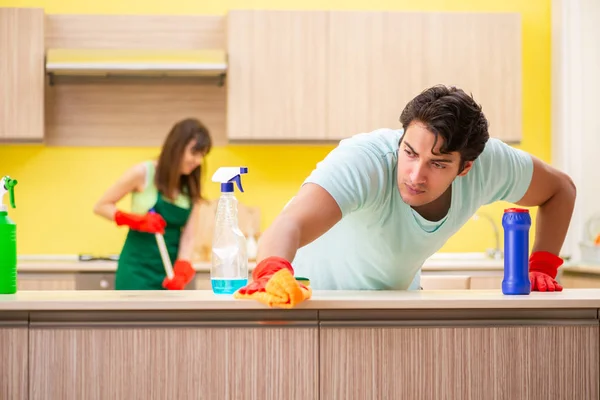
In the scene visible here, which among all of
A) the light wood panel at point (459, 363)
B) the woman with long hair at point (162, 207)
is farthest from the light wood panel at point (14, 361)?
the woman with long hair at point (162, 207)

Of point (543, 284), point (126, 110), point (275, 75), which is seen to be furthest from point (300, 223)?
point (126, 110)

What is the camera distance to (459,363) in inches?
69.0

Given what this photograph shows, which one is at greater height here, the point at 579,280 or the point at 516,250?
the point at 516,250

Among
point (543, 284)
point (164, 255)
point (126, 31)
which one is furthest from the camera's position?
point (126, 31)

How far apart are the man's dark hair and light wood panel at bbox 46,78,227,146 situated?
2.86m

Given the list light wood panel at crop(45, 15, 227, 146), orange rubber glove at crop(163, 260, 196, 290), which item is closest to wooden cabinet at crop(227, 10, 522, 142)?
light wood panel at crop(45, 15, 227, 146)

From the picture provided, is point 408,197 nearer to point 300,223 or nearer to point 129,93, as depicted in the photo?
point 300,223

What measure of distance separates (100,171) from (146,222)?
1.05m

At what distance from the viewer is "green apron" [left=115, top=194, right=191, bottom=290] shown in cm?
371

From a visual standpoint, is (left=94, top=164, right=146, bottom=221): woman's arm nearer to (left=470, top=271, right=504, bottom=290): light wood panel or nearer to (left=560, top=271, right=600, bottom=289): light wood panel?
(left=470, top=271, right=504, bottom=290): light wood panel

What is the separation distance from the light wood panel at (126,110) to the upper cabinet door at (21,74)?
0.97ft

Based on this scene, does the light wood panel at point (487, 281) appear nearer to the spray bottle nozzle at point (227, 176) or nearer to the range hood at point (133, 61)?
the range hood at point (133, 61)

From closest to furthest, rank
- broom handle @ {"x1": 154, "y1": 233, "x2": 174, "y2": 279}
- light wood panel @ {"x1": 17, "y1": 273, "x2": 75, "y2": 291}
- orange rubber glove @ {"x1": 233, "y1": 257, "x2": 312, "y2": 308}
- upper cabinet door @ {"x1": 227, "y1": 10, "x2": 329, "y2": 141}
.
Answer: orange rubber glove @ {"x1": 233, "y1": 257, "x2": 312, "y2": 308}
broom handle @ {"x1": 154, "y1": 233, "x2": 174, "y2": 279}
light wood panel @ {"x1": 17, "y1": 273, "x2": 75, "y2": 291}
upper cabinet door @ {"x1": 227, "y1": 10, "x2": 329, "y2": 141}

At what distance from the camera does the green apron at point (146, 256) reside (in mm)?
3705
